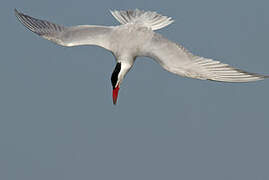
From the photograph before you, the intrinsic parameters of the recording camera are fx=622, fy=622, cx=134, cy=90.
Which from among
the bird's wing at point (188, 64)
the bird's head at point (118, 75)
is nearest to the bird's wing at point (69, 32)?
the bird's head at point (118, 75)

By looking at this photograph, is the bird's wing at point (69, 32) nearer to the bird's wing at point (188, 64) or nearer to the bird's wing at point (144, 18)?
the bird's wing at point (144, 18)

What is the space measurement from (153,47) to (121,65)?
560 millimetres

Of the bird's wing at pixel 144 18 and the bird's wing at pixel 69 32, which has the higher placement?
the bird's wing at pixel 144 18

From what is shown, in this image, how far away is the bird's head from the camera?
932 cm

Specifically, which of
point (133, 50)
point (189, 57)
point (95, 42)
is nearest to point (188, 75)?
point (189, 57)

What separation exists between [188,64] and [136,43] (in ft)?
3.35

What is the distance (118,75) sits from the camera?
937cm

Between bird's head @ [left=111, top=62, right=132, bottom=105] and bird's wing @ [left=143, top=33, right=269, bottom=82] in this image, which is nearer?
bird's wing @ [left=143, top=33, right=269, bottom=82]

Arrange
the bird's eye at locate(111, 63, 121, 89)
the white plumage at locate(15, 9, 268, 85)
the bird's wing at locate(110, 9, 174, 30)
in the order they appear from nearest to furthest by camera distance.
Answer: the white plumage at locate(15, 9, 268, 85)
the bird's eye at locate(111, 63, 121, 89)
the bird's wing at locate(110, 9, 174, 30)

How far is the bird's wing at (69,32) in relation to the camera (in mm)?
9836

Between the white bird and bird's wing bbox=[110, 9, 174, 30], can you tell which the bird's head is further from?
bird's wing bbox=[110, 9, 174, 30]

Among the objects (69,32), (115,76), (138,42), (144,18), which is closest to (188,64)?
(138,42)

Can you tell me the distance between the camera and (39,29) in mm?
10320

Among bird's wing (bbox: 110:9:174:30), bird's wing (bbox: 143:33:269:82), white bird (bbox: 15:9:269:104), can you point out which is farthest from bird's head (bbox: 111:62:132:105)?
bird's wing (bbox: 110:9:174:30)
